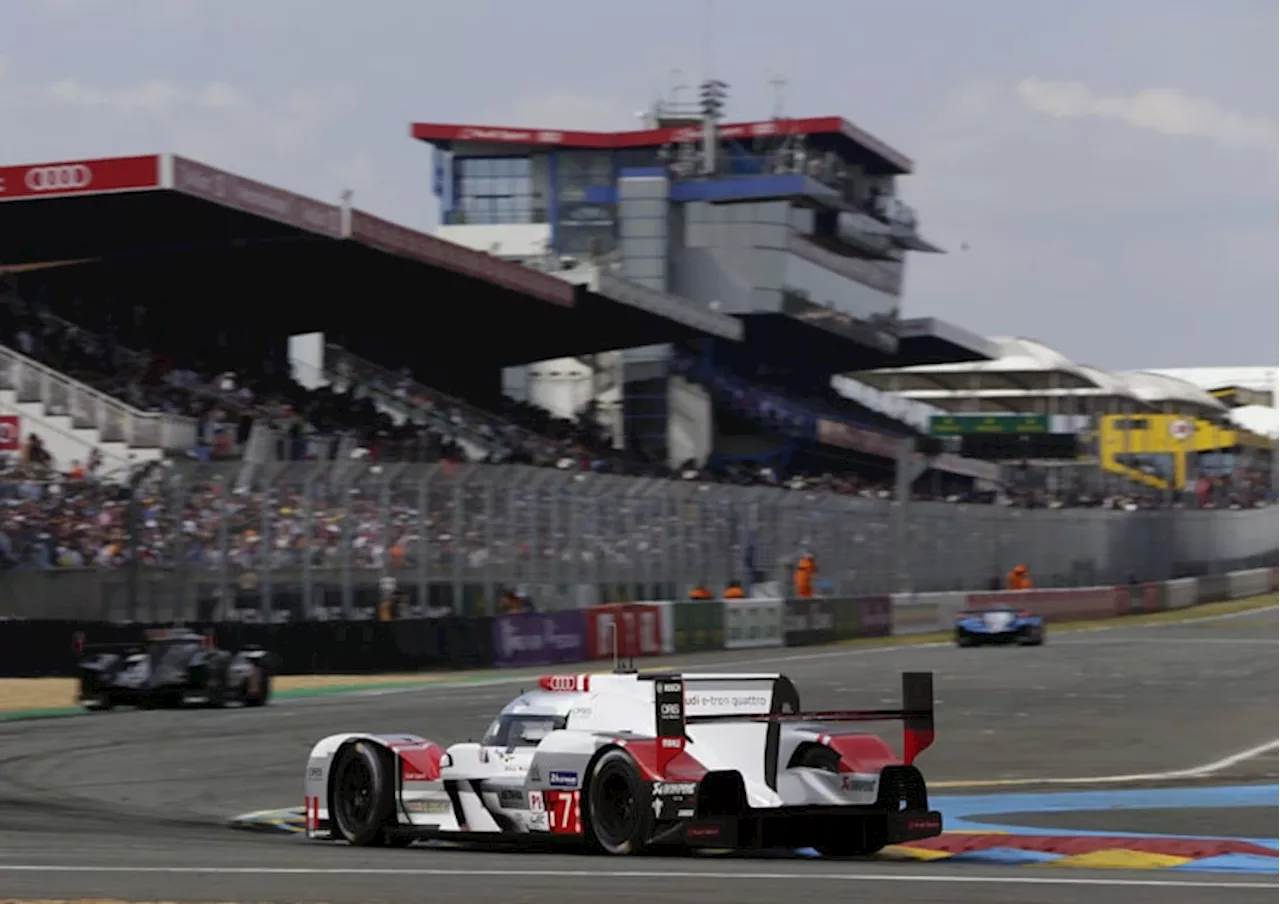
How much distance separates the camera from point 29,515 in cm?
3238

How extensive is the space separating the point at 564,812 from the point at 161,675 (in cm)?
1578

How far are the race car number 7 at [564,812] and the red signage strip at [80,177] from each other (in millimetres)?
30944

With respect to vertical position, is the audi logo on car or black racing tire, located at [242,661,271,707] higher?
the audi logo on car

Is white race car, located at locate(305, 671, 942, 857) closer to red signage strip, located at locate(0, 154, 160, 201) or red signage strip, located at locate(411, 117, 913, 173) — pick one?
red signage strip, located at locate(0, 154, 160, 201)

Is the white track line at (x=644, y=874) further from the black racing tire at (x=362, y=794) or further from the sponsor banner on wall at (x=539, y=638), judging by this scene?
the sponsor banner on wall at (x=539, y=638)

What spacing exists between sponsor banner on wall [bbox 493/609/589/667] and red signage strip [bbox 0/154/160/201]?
10.9 metres

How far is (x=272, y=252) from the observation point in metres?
48.0

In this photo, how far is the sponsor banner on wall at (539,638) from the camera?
3644 centimetres

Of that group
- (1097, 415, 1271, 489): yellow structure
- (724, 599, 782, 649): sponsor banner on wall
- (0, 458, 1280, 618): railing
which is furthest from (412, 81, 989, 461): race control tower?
(724, 599, 782, 649): sponsor banner on wall

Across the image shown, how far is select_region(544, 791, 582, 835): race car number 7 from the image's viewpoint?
11.7m

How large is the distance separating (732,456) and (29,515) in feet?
147

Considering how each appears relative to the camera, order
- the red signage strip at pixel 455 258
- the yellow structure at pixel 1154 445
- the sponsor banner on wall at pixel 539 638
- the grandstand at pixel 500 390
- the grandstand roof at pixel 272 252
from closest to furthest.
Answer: the grandstand at pixel 500 390, the sponsor banner on wall at pixel 539 638, the grandstand roof at pixel 272 252, the red signage strip at pixel 455 258, the yellow structure at pixel 1154 445

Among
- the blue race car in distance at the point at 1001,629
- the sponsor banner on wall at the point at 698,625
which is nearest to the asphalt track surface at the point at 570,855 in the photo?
the sponsor banner on wall at the point at 698,625

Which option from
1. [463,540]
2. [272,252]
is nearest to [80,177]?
[272,252]
